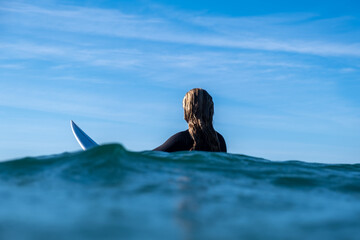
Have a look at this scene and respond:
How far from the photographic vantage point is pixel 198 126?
8.03 meters

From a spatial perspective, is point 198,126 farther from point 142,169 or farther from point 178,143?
point 142,169

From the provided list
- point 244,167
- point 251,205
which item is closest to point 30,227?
point 251,205

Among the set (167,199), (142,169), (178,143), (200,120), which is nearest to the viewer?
(167,199)

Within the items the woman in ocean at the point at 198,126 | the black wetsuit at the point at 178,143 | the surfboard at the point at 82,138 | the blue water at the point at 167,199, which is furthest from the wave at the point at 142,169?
the surfboard at the point at 82,138

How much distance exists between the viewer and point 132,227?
9.99 feet

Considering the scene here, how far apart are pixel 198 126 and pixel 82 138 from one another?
392 cm

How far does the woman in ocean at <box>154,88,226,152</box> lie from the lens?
7984mm

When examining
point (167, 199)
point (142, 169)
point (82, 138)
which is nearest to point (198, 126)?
point (142, 169)

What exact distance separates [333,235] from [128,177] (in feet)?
8.21

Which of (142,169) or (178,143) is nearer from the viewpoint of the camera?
(142,169)

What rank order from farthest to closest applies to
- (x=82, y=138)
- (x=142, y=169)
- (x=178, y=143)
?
(x=82, y=138)
(x=178, y=143)
(x=142, y=169)

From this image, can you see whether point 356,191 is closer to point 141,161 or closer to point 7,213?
point 141,161

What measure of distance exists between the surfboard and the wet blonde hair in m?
3.36

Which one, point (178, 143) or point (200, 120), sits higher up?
point (200, 120)
